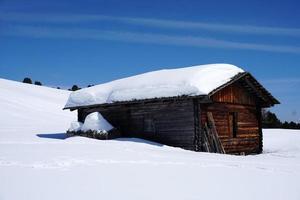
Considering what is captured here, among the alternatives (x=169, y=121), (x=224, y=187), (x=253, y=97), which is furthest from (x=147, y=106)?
(x=224, y=187)

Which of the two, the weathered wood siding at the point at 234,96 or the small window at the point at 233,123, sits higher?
the weathered wood siding at the point at 234,96

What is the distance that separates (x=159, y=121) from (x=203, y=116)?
2588mm

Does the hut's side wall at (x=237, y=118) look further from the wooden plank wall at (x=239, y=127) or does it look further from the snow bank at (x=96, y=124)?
the snow bank at (x=96, y=124)

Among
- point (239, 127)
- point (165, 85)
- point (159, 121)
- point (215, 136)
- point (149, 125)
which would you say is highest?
point (165, 85)

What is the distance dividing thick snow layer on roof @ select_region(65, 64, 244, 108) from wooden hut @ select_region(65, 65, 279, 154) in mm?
246

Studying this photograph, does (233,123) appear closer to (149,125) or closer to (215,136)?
(215,136)

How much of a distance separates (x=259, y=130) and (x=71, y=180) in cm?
1806

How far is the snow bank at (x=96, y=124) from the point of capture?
2241 cm

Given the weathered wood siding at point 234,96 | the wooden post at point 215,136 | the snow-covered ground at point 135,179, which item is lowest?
the snow-covered ground at point 135,179

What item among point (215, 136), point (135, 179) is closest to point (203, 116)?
point (215, 136)

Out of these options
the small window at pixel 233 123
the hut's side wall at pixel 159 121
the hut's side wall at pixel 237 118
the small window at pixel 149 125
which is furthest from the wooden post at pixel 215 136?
the small window at pixel 149 125

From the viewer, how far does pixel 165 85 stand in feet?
68.2

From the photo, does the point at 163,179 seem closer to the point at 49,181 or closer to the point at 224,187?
the point at 224,187

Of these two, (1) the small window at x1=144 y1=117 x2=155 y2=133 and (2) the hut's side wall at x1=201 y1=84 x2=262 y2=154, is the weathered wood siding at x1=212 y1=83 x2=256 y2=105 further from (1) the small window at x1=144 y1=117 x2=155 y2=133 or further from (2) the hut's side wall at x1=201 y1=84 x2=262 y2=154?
(1) the small window at x1=144 y1=117 x2=155 y2=133
